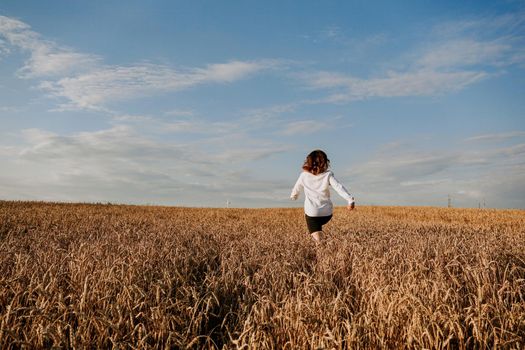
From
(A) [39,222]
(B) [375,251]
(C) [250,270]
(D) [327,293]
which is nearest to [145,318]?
(D) [327,293]

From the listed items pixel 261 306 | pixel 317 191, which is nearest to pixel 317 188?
pixel 317 191

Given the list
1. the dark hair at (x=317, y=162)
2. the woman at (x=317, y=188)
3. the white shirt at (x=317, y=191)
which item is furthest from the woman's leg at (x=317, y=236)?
the dark hair at (x=317, y=162)

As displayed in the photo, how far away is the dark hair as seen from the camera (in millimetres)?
8398

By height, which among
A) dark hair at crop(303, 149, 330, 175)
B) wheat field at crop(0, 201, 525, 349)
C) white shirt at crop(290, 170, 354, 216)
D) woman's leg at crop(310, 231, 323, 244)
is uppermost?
dark hair at crop(303, 149, 330, 175)

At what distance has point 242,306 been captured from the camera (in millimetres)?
3973

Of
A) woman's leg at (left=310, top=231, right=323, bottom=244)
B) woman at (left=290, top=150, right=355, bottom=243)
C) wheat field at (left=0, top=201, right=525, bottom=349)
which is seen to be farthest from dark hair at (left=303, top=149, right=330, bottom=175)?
wheat field at (left=0, top=201, right=525, bottom=349)

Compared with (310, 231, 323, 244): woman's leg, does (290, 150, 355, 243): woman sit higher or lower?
higher

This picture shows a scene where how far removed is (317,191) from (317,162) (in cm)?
60

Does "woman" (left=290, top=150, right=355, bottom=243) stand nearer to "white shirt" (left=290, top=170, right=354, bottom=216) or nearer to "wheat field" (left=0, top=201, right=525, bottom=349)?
"white shirt" (left=290, top=170, right=354, bottom=216)

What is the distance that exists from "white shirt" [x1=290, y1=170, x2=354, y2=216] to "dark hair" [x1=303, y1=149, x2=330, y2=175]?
0.28ft

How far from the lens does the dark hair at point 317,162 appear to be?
840cm

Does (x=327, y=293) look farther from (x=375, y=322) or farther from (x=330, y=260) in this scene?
(x=330, y=260)

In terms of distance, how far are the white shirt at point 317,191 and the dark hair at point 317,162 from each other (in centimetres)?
8

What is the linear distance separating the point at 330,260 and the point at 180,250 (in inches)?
97.4
